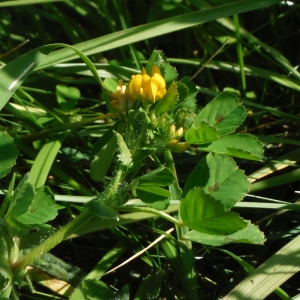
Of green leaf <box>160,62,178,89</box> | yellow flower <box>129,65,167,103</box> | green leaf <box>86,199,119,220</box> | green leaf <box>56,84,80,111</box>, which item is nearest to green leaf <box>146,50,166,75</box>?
green leaf <box>160,62,178,89</box>

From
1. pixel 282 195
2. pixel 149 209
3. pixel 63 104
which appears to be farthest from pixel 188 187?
pixel 63 104

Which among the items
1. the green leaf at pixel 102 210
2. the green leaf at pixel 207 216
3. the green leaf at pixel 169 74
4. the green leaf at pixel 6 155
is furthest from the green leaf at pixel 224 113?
the green leaf at pixel 6 155

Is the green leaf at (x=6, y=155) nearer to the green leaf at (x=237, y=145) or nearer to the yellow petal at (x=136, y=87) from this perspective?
the yellow petal at (x=136, y=87)

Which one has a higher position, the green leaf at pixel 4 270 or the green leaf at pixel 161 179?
the green leaf at pixel 161 179

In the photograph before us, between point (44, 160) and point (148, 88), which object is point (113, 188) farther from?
point (44, 160)

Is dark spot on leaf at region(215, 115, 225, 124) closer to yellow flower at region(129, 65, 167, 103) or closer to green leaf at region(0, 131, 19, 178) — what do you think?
yellow flower at region(129, 65, 167, 103)

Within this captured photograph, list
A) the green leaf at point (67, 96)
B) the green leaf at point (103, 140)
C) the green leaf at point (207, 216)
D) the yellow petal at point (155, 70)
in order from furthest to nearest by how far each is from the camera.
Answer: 1. the green leaf at point (67, 96)
2. the green leaf at point (103, 140)
3. the yellow petal at point (155, 70)
4. the green leaf at point (207, 216)

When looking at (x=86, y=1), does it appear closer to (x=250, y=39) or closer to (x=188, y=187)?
(x=250, y=39)

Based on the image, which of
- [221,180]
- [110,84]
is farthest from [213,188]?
[110,84]
